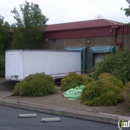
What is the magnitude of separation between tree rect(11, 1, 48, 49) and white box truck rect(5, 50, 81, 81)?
6495 mm

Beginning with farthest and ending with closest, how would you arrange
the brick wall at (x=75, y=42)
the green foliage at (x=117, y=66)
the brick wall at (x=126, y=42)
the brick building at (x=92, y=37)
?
the brick wall at (x=75, y=42) → the brick building at (x=92, y=37) → the brick wall at (x=126, y=42) → the green foliage at (x=117, y=66)

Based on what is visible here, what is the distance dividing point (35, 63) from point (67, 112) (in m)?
11.2

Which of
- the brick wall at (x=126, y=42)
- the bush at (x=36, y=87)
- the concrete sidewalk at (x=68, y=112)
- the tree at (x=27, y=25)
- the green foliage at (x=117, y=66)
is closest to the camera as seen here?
the concrete sidewalk at (x=68, y=112)

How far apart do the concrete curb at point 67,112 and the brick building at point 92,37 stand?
1347 centimetres

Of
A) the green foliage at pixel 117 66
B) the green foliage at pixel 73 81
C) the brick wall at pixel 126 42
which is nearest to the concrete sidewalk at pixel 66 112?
the green foliage at pixel 73 81

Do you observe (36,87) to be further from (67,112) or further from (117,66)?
(117,66)

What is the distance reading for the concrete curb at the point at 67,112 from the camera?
12629 mm

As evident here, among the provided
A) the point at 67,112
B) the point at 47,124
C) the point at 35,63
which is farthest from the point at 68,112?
the point at 35,63

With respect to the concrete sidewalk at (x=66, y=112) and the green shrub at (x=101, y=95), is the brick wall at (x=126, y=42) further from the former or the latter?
the concrete sidewalk at (x=66, y=112)

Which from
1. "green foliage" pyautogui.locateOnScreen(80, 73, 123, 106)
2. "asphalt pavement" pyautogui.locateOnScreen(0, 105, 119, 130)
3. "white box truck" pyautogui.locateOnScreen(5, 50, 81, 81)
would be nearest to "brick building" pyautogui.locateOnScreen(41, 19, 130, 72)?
"white box truck" pyautogui.locateOnScreen(5, 50, 81, 81)

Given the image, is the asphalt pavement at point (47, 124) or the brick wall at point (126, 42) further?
the brick wall at point (126, 42)

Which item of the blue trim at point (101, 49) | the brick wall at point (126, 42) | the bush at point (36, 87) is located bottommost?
the bush at point (36, 87)

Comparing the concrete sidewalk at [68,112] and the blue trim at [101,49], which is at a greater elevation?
the blue trim at [101,49]

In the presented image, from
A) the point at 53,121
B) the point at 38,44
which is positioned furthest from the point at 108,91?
the point at 38,44
